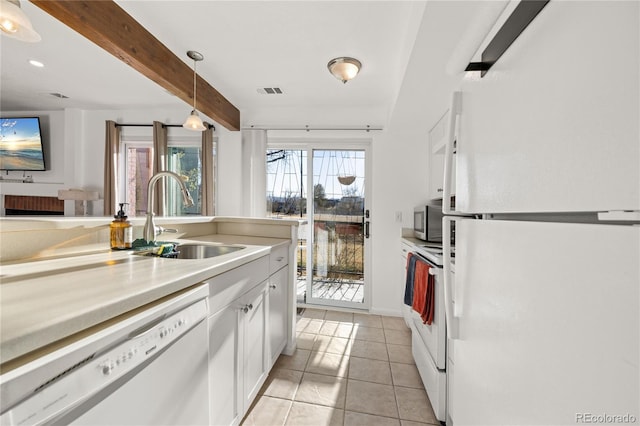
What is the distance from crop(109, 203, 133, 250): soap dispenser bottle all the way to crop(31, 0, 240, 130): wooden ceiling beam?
1161 mm

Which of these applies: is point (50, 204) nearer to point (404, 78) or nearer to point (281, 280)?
point (281, 280)

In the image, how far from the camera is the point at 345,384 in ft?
6.25

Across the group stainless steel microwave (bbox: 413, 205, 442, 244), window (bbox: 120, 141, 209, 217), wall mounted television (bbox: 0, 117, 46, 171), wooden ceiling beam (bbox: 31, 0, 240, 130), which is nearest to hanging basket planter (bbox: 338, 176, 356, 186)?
stainless steel microwave (bbox: 413, 205, 442, 244)

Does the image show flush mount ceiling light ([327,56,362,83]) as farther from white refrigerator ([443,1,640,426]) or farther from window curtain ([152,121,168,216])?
window curtain ([152,121,168,216])

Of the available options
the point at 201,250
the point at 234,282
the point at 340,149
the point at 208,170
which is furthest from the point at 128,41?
the point at 340,149

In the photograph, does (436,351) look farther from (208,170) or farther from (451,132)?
(208,170)

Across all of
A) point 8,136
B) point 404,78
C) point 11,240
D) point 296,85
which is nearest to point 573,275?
point 11,240

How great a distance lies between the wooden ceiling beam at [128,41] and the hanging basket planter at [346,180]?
68.1 inches

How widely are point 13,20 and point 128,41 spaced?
31.2 inches

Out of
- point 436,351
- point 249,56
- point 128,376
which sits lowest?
point 436,351

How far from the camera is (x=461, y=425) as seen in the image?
2.57 feet

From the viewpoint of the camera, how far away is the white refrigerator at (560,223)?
0.30 metres

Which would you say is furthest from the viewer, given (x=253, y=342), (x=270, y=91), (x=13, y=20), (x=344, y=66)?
(x=270, y=91)

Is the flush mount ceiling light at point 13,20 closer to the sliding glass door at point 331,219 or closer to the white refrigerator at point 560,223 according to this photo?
the white refrigerator at point 560,223
